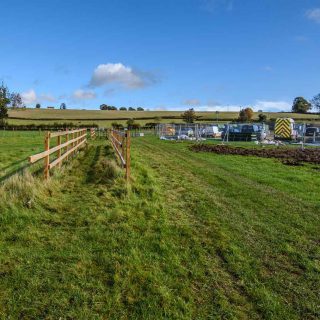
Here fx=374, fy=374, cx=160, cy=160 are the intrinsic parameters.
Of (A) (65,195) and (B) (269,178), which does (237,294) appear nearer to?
(A) (65,195)

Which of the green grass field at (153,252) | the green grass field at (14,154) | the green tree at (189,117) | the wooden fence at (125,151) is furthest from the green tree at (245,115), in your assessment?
the green grass field at (153,252)

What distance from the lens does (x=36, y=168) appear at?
35.8 ft

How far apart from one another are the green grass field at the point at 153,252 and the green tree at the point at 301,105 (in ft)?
422

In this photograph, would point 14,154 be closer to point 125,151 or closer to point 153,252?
point 125,151

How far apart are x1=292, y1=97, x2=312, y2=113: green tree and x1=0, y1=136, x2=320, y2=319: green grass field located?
128705 millimetres

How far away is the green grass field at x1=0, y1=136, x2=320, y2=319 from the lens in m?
3.69

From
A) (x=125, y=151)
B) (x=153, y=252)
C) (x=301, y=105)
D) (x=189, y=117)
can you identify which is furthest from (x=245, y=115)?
(x=153, y=252)

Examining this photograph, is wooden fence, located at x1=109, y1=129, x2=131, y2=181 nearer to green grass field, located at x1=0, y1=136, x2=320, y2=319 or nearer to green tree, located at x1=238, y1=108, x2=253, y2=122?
green grass field, located at x1=0, y1=136, x2=320, y2=319

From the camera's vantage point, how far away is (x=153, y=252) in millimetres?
A: 4961

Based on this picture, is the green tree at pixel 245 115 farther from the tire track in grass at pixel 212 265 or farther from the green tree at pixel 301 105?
the tire track in grass at pixel 212 265

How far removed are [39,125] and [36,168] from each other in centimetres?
7348

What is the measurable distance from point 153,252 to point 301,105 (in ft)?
441

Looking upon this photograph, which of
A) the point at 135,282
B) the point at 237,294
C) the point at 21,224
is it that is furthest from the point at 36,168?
the point at 237,294

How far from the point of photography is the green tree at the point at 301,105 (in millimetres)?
127812
